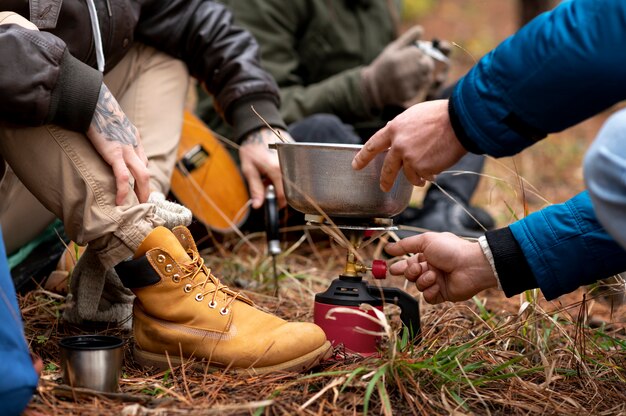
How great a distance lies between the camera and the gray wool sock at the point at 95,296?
1.96 meters

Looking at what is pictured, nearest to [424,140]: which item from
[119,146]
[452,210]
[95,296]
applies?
[119,146]

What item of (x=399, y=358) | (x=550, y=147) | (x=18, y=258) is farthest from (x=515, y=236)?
(x=550, y=147)

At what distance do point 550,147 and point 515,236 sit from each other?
16.8 feet

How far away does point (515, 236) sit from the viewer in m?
1.81

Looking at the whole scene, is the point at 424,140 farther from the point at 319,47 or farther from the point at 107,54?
the point at 319,47

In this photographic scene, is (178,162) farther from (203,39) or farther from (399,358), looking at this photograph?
(399,358)

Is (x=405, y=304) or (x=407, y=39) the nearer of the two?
(x=405, y=304)

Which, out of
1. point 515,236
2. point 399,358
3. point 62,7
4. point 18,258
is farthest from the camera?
point 18,258

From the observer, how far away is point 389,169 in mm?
1687

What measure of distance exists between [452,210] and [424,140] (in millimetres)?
1823

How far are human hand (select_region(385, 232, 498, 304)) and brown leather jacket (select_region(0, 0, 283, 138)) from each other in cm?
85

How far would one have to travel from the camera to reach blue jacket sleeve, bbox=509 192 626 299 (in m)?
1.72

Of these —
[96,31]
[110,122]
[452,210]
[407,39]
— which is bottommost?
[452,210]

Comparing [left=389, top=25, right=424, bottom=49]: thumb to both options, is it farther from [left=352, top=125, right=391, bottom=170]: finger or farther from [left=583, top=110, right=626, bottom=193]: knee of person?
[left=583, top=110, right=626, bottom=193]: knee of person
